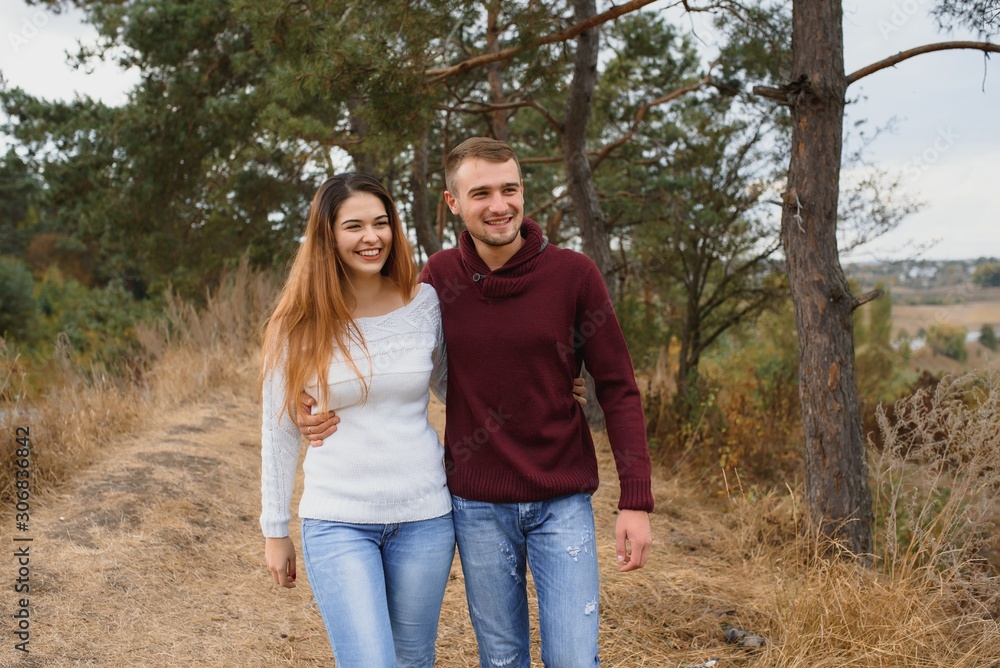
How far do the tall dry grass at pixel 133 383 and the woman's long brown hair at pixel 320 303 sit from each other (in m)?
3.48

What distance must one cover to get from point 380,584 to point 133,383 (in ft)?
19.9

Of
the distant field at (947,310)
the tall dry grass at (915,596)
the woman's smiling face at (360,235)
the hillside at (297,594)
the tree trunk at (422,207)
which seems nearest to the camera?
the woman's smiling face at (360,235)

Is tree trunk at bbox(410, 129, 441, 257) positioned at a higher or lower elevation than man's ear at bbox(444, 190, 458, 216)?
higher

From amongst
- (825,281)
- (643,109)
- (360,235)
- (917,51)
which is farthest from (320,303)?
(643,109)

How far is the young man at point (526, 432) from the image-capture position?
2080 mm

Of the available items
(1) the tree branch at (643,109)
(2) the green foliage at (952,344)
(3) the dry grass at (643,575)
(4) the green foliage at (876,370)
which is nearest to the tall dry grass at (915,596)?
(3) the dry grass at (643,575)

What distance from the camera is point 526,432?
2.13 metres

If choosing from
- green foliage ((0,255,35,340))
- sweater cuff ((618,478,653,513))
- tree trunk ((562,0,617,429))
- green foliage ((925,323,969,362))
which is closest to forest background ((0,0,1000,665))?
tree trunk ((562,0,617,429))

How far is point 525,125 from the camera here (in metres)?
12.2

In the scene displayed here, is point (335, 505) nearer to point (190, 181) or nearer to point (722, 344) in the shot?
point (190, 181)

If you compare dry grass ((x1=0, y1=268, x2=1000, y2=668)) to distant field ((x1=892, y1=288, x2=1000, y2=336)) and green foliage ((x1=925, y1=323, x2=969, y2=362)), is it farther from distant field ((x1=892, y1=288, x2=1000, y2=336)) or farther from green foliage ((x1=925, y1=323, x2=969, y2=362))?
green foliage ((x1=925, y1=323, x2=969, y2=362))

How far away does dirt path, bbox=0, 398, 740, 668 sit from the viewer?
3463 millimetres

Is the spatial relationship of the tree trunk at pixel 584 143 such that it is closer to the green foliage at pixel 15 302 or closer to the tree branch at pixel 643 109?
the tree branch at pixel 643 109

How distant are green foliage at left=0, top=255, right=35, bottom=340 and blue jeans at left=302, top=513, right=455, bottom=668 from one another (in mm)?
19608
